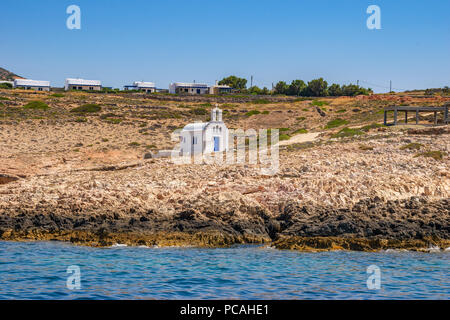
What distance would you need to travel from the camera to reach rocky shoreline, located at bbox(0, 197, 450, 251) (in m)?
19.8

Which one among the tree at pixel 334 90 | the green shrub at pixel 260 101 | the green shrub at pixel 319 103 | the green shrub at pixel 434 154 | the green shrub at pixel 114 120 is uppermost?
the tree at pixel 334 90

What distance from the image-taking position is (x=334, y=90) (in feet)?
342

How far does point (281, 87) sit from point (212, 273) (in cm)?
9507

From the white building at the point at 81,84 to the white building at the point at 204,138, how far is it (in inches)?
2727

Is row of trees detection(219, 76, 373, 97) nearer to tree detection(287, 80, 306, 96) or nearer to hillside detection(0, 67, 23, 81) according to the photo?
tree detection(287, 80, 306, 96)

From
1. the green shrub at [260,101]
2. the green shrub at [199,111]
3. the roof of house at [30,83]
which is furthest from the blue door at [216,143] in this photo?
the roof of house at [30,83]

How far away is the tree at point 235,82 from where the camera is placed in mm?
120188

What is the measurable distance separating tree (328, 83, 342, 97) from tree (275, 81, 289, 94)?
26.7 feet

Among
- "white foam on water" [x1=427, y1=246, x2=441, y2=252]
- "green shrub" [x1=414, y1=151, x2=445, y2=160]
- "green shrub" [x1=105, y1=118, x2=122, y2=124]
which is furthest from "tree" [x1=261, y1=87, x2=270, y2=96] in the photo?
"white foam on water" [x1=427, y1=246, x2=441, y2=252]

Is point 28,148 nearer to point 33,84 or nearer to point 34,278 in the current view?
point 34,278

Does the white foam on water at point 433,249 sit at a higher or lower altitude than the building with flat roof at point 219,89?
lower

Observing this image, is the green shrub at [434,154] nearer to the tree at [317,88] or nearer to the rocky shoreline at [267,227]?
the rocky shoreline at [267,227]

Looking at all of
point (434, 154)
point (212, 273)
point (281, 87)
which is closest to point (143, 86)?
point (281, 87)

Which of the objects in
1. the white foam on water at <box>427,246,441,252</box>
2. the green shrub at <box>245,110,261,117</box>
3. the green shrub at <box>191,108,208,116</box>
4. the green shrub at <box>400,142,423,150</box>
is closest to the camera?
the white foam on water at <box>427,246,441,252</box>
